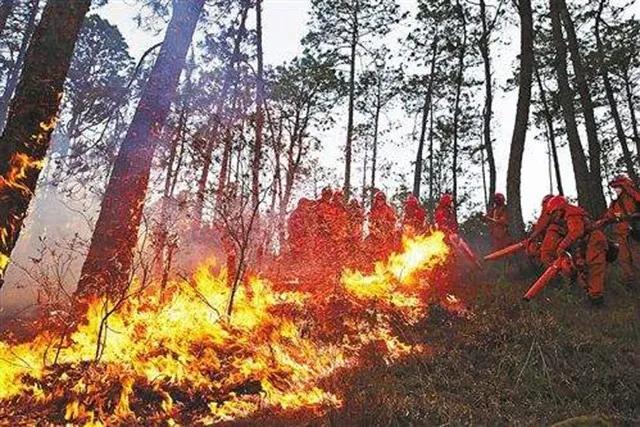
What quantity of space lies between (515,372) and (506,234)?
23.0 feet

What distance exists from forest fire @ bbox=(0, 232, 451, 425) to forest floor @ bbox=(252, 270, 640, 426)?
455 millimetres

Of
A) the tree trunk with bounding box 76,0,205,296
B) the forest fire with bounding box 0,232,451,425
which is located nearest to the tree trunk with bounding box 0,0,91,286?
the forest fire with bounding box 0,232,451,425

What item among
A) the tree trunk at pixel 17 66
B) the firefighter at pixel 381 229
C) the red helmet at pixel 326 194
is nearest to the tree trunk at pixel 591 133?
the firefighter at pixel 381 229

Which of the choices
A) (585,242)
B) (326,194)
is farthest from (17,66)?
(585,242)

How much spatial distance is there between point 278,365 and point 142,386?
5.17 feet

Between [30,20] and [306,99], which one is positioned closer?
[30,20]

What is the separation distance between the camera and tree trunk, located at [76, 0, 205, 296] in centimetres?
701

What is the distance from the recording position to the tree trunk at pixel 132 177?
7.01m

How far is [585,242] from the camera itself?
885 centimetres

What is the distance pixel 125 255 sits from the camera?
7.26 meters

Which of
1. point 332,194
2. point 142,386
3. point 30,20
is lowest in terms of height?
point 142,386

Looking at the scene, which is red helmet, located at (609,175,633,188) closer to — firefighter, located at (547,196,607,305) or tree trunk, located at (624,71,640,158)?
firefighter, located at (547,196,607,305)

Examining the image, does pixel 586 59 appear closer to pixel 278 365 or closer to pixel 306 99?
pixel 306 99

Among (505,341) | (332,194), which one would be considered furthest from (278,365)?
(332,194)
